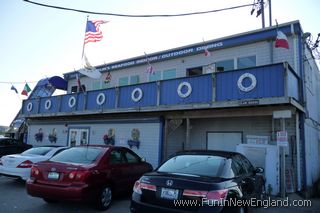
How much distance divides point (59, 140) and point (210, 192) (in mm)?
15716

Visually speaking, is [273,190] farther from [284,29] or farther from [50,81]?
[50,81]

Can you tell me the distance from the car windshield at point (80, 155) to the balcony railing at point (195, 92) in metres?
5.02

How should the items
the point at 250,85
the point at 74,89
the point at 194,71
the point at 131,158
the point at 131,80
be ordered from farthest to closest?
the point at 74,89 → the point at 131,80 → the point at 194,71 → the point at 250,85 → the point at 131,158

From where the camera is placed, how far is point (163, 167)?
5.44 m

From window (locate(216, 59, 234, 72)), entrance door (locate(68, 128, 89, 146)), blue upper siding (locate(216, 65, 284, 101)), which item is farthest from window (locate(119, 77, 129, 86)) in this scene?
blue upper siding (locate(216, 65, 284, 101))

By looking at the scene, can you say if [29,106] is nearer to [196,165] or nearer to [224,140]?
[224,140]

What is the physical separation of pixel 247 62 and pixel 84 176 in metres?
9.10

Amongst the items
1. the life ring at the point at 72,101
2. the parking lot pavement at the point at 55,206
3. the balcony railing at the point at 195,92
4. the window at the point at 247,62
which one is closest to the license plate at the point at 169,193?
the parking lot pavement at the point at 55,206

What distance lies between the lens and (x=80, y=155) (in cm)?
709

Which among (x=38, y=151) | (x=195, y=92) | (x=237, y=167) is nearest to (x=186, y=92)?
(x=195, y=92)

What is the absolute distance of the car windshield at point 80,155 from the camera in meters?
6.85

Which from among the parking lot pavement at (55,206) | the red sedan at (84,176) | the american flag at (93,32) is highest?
the american flag at (93,32)

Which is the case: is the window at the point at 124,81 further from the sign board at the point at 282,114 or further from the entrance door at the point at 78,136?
the sign board at the point at 282,114

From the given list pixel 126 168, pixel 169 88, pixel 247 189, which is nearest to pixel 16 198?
pixel 126 168
